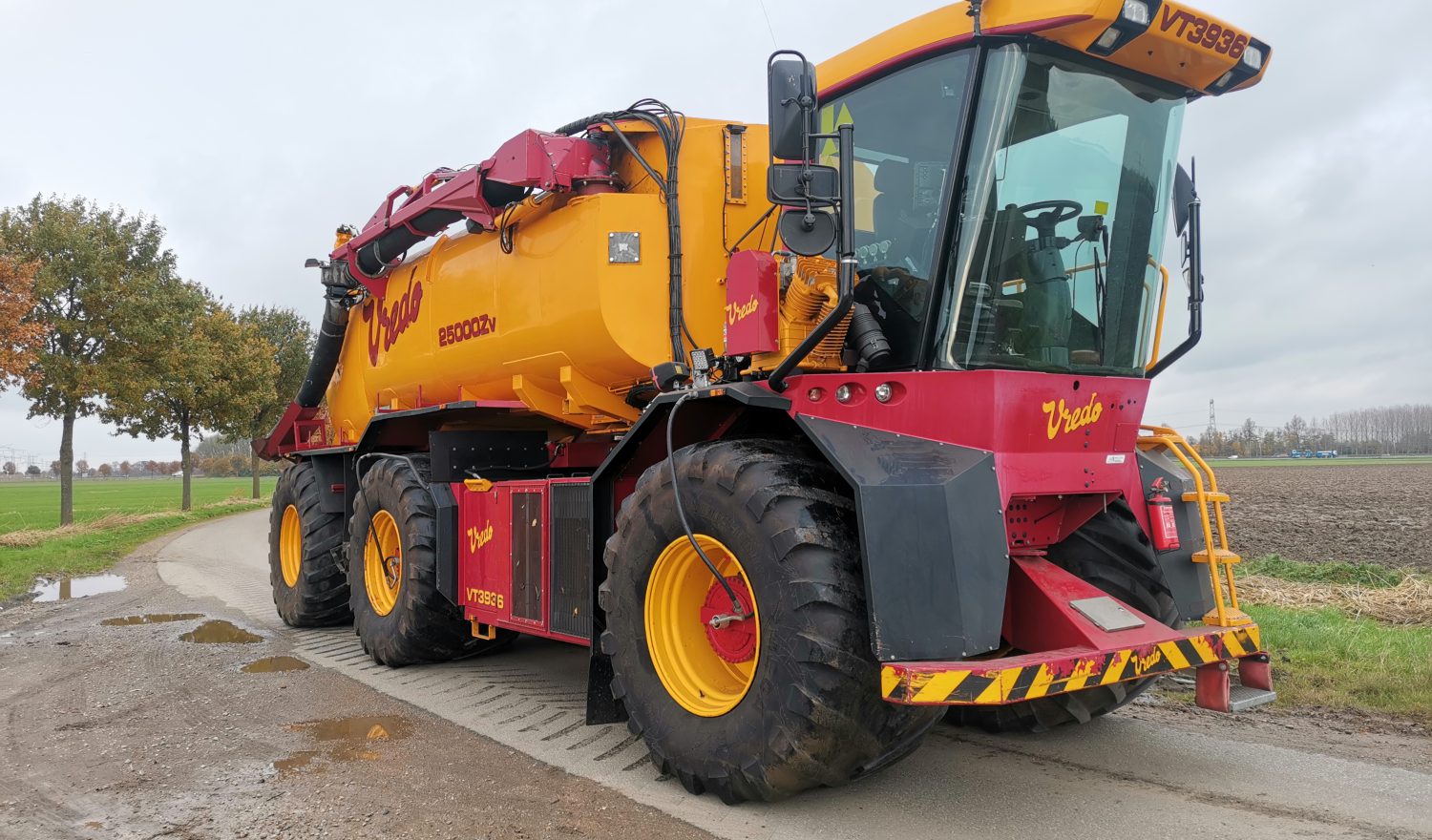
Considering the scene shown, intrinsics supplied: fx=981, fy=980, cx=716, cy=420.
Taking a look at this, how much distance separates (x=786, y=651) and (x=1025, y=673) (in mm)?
852

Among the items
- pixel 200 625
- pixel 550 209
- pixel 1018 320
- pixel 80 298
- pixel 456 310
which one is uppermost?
pixel 80 298

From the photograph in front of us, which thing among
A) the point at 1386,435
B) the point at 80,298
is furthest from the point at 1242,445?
the point at 80,298

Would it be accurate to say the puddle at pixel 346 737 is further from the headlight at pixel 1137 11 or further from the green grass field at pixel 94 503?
the green grass field at pixel 94 503

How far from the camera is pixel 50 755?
4.89m

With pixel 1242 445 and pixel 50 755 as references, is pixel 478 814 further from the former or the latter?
pixel 1242 445

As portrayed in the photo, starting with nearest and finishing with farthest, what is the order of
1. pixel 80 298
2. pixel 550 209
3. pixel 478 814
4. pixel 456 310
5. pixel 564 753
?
pixel 478 814
pixel 564 753
pixel 550 209
pixel 456 310
pixel 80 298

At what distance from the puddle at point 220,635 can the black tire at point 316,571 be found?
0.43m

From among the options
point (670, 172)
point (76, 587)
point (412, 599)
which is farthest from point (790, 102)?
point (76, 587)

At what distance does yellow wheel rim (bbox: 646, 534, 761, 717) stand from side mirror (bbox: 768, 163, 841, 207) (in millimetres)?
1441

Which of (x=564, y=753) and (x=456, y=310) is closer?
(x=564, y=753)

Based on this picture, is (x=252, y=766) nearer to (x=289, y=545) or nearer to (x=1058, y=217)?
(x=1058, y=217)

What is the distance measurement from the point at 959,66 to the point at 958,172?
0.44 meters

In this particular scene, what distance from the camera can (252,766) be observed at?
182 inches

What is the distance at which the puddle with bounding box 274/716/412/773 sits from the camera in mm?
4730
